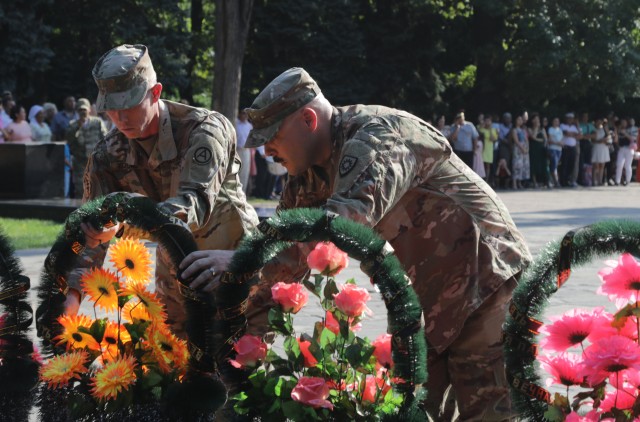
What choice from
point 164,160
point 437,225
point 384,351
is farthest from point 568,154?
point 384,351

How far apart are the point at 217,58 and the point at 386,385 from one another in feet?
40.9

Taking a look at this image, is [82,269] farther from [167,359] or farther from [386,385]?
[386,385]

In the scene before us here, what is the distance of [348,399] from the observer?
250cm

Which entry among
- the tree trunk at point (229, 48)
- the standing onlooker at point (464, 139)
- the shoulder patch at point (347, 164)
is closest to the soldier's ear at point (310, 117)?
the shoulder patch at point (347, 164)

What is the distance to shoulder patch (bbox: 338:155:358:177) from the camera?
2.82 metres

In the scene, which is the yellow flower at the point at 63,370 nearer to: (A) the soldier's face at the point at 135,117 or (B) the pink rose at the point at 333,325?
(B) the pink rose at the point at 333,325

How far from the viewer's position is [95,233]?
2.83 metres

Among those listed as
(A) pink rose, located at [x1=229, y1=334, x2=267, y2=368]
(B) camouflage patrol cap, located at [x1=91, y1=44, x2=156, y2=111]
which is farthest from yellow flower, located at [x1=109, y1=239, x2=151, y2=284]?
(B) camouflage patrol cap, located at [x1=91, y1=44, x2=156, y2=111]

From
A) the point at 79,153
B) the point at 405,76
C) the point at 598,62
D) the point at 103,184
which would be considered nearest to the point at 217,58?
the point at 79,153

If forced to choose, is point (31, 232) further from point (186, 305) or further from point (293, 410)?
point (293, 410)

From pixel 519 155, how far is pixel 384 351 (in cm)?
2215

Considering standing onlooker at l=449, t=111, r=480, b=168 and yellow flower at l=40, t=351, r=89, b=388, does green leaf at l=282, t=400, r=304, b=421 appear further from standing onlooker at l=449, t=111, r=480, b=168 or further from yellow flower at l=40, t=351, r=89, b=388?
standing onlooker at l=449, t=111, r=480, b=168

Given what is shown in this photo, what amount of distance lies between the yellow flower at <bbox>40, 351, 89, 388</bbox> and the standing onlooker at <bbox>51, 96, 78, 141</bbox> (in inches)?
592

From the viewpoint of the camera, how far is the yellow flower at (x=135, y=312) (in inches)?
114
